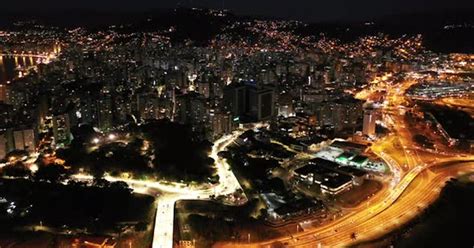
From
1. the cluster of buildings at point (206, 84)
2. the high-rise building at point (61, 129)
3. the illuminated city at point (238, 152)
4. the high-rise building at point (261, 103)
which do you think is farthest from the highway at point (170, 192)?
the high-rise building at point (261, 103)

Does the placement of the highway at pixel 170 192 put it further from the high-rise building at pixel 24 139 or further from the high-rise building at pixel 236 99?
the high-rise building at pixel 236 99

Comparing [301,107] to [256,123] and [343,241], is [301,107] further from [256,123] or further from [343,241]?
[343,241]

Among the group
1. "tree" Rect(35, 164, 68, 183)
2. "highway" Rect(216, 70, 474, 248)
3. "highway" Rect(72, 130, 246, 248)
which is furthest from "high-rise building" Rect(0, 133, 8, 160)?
"highway" Rect(216, 70, 474, 248)

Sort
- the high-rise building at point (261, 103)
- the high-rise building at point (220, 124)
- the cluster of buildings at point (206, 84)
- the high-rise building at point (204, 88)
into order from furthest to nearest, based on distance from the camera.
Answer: the high-rise building at point (204, 88)
the high-rise building at point (261, 103)
the cluster of buildings at point (206, 84)
the high-rise building at point (220, 124)

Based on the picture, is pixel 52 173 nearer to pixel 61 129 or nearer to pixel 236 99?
pixel 61 129

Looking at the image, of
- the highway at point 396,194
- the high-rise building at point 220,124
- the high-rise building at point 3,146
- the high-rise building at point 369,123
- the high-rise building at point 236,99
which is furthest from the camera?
the high-rise building at point 236,99

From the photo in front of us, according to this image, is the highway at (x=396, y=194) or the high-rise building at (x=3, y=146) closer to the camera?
the highway at (x=396, y=194)

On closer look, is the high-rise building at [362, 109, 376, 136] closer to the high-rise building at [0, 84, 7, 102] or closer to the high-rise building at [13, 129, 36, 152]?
the high-rise building at [13, 129, 36, 152]

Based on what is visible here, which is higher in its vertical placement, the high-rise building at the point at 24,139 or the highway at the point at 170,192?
the high-rise building at the point at 24,139

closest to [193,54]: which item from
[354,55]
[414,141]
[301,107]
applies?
[354,55]
